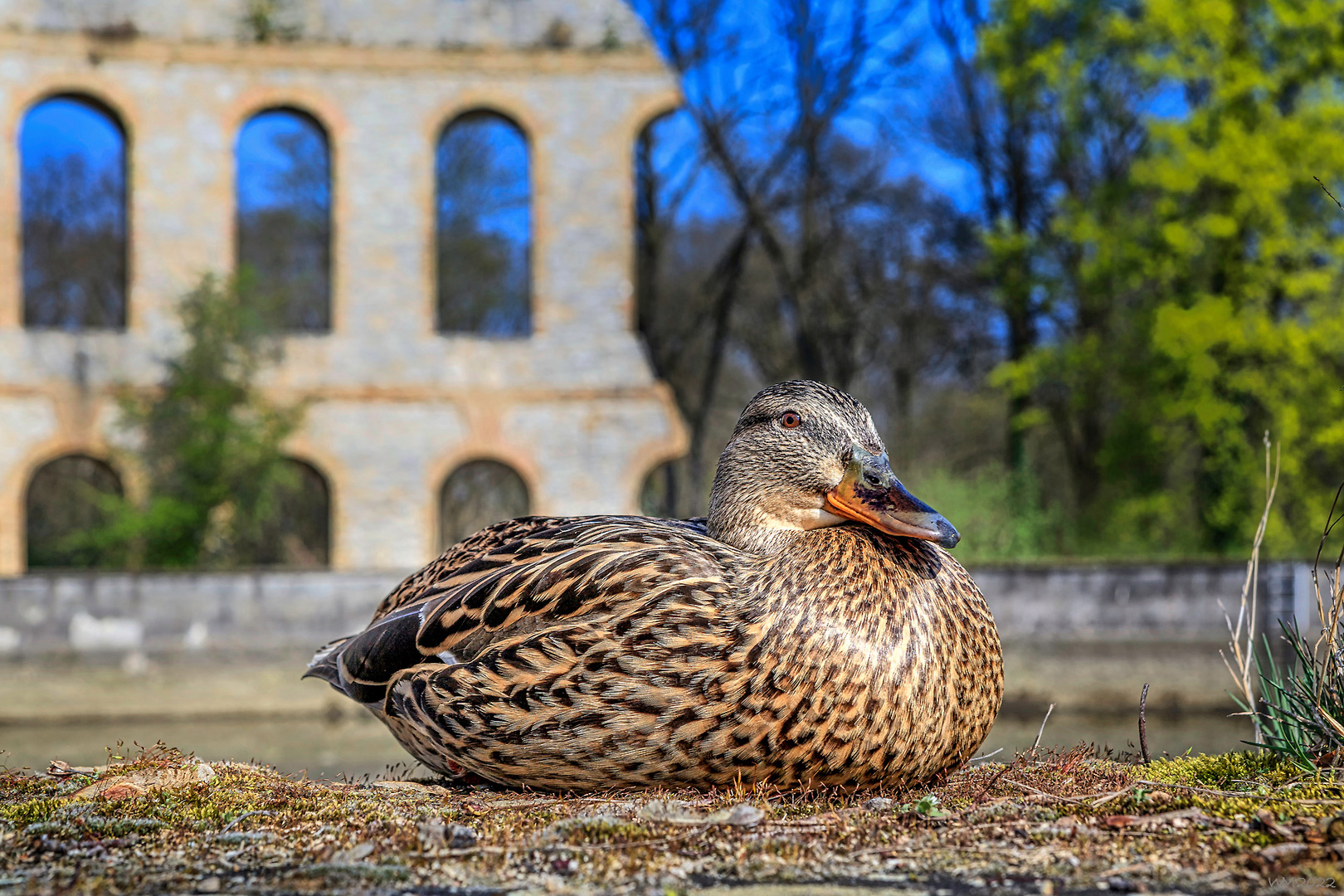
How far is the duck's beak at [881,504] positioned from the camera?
11.4 ft

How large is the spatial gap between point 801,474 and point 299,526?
989 inches

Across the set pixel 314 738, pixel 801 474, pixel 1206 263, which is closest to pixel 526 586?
pixel 801 474

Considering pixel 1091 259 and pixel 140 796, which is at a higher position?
pixel 1091 259

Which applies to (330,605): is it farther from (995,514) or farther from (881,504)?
(995,514)

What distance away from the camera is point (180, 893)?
100 inches

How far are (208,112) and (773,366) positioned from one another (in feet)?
52.2

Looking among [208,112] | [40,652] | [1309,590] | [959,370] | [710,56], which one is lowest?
[40,652]

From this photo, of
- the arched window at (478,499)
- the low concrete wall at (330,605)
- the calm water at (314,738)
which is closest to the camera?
the calm water at (314,738)

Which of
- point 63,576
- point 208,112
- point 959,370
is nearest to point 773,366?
point 959,370

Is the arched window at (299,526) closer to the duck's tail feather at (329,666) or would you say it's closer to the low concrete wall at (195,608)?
the low concrete wall at (195,608)

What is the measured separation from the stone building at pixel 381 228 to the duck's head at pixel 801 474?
18799 millimetres

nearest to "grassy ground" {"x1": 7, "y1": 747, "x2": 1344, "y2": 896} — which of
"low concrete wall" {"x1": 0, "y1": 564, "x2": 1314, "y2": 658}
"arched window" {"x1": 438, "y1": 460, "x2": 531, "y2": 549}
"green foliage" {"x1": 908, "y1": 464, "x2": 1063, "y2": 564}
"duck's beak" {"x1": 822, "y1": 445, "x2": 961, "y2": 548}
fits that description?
"duck's beak" {"x1": 822, "y1": 445, "x2": 961, "y2": 548}

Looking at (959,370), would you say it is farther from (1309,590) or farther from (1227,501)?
(1309,590)

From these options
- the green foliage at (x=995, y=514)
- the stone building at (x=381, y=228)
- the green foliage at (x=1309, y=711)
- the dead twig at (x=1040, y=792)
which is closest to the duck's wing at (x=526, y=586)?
the dead twig at (x=1040, y=792)
